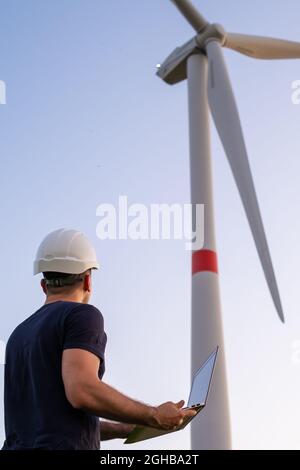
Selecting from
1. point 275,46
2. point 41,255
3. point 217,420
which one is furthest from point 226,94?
point 41,255

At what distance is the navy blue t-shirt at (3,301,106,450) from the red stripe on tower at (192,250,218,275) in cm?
1598

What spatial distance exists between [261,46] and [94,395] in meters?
22.8

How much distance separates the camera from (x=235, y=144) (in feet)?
64.0

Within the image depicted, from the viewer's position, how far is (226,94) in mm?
21203

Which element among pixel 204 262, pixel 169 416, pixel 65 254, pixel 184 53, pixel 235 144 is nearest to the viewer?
pixel 169 416

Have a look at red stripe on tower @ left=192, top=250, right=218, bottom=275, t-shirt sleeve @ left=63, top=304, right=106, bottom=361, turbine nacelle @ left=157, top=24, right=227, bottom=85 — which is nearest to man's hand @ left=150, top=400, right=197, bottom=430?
t-shirt sleeve @ left=63, top=304, right=106, bottom=361

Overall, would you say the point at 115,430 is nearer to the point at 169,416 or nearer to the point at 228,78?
the point at 169,416

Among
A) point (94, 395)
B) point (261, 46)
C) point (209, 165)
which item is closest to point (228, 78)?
point (209, 165)

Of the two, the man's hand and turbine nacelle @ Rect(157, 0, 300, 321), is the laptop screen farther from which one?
turbine nacelle @ Rect(157, 0, 300, 321)

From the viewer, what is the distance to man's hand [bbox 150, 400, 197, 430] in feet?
15.4

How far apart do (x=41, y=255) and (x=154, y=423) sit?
5.12ft
